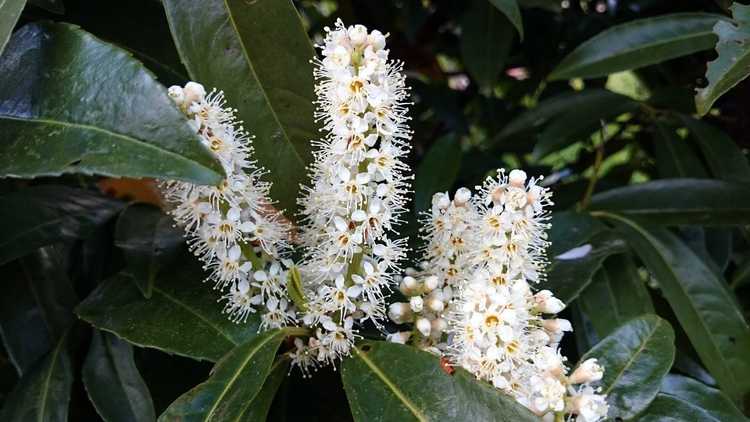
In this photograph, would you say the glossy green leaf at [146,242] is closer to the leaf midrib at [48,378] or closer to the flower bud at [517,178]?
the leaf midrib at [48,378]

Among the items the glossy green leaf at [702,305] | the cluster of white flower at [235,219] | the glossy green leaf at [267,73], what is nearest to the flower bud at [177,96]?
the cluster of white flower at [235,219]

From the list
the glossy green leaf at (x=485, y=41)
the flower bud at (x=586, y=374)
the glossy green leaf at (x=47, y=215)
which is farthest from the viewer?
the glossy green leaf at (x=485, y=41)

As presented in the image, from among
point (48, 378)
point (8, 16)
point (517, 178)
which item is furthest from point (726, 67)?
point (48, 378)

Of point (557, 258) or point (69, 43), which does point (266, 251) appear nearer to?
point (69, 43)

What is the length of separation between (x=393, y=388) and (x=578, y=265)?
410 mm

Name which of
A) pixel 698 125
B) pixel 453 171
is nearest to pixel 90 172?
pixel 453 171

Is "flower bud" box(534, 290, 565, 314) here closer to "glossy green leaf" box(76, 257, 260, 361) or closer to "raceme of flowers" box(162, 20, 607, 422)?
"raceme of flowers" box(162, 20, 607, 422)

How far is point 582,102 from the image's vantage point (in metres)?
1.41

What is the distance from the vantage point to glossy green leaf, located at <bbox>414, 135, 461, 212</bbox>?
1.26 m

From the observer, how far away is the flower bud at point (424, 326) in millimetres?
802

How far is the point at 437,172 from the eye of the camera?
1.32 metres

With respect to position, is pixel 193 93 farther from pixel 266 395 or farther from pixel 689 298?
pixel 689 298

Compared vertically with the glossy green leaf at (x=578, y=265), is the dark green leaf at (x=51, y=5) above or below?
above

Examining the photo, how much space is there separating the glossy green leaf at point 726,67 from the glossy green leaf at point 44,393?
0.74 metres
